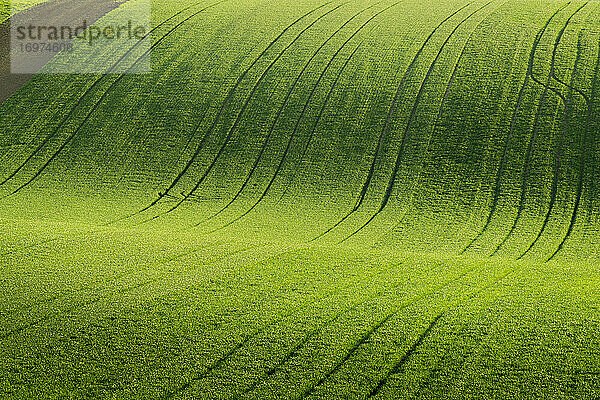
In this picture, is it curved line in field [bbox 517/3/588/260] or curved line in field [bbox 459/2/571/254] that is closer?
curved line in field [bbox 517/3/588/260]

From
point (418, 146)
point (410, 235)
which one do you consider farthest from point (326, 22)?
point (410, 235)

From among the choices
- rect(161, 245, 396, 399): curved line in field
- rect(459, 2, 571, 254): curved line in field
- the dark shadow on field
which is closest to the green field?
rect(161, 245, 396, 399): curved line in field

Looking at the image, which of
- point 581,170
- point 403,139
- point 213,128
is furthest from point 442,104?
point 213,128

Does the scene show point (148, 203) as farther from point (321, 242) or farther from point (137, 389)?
point (137, 389)

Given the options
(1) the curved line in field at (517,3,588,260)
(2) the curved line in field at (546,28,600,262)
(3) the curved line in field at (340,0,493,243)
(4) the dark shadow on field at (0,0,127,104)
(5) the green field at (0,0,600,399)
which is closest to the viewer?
(5) the green field at (0,0,600,399)

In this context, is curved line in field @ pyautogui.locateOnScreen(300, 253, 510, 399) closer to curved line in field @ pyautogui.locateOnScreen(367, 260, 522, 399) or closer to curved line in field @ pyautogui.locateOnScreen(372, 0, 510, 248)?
curved line in field @ pyautogui.locateOnScreen(367, 260, 522, 399)

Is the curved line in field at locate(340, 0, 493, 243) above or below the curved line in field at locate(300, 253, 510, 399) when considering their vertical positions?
above
